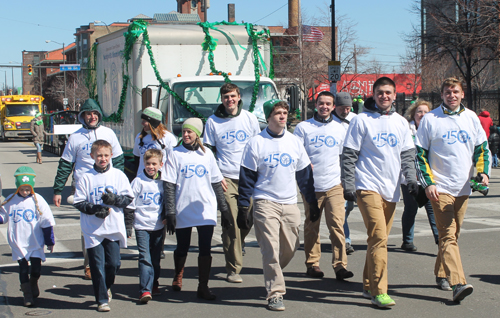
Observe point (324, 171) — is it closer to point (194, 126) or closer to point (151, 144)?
point (194, 126)

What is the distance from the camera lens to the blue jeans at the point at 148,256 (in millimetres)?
5570

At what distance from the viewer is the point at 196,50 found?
1125 cm

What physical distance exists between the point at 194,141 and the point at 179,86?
15.8 feet

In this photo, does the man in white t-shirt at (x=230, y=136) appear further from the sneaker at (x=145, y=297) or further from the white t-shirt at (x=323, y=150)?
the sneaker at (x=145, y=297)

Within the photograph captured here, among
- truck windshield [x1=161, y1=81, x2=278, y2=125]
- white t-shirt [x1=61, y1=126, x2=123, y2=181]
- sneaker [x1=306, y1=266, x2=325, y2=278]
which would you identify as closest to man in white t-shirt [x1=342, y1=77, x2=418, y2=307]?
sneaker [x1=306, y1=266, x2=325, y2=278]

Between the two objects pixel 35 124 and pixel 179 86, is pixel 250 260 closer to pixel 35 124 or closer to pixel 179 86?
pixel 179 86

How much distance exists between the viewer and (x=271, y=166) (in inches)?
214

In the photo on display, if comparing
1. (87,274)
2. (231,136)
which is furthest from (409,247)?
(87,274)

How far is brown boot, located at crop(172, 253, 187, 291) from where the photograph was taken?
5891mm

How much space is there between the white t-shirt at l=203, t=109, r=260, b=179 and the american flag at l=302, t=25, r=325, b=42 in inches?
1205

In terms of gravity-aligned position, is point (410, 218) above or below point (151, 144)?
below

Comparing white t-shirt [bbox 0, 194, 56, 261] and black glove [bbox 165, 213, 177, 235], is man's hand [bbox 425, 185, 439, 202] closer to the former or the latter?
black glove [bbox 165, 213, 177, 235]

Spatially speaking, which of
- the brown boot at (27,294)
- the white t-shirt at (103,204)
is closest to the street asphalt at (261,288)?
the brown boot at (27,294)

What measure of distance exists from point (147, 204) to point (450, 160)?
2853 millimetres
